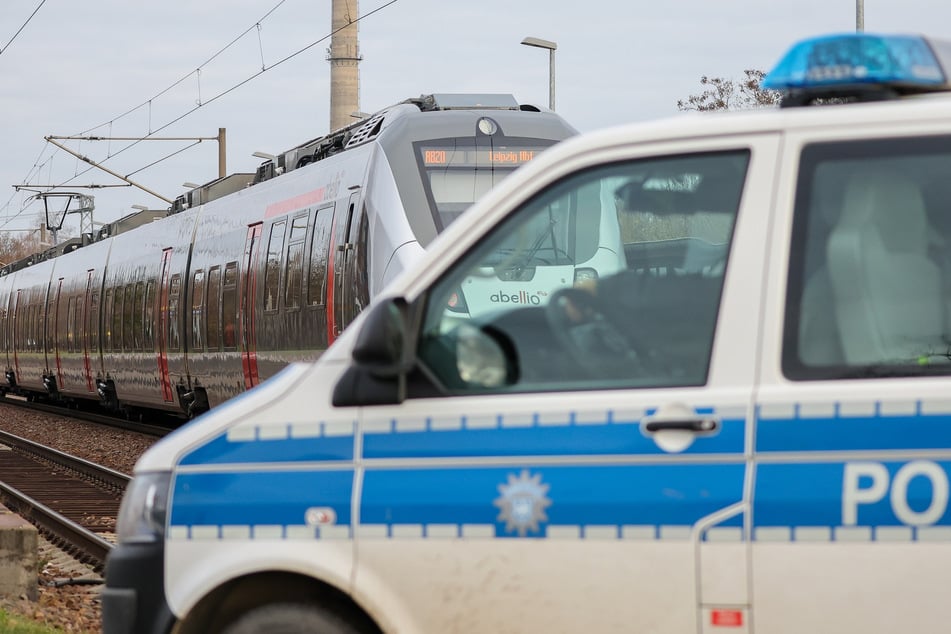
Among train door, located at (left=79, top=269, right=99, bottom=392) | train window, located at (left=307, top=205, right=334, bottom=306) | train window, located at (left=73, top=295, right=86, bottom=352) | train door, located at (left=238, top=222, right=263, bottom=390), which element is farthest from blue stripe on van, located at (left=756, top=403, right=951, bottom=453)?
train window, located at (left=73, top=295, right=86, bottom=352)

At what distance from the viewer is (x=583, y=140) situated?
400cm

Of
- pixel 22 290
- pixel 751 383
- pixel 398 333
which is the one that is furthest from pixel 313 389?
pixel 22 290

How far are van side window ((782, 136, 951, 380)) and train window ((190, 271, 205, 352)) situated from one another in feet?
53.6

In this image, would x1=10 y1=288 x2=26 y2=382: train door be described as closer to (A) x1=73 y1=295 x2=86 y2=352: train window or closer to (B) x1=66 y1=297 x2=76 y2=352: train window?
(B) x1=66 y1=297 x2=76 y2=352: train window

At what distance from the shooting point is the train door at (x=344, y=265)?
13.5 m

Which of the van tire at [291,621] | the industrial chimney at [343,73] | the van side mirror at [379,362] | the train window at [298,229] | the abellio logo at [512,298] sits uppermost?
the industrial chimney at [343,73]

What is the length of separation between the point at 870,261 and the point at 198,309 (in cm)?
1681

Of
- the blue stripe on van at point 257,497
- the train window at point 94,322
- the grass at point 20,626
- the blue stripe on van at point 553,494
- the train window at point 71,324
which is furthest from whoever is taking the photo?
the train window at point 71,324

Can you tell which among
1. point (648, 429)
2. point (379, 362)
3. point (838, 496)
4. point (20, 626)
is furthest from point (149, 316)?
point (838, 496)

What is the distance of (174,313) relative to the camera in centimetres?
2152

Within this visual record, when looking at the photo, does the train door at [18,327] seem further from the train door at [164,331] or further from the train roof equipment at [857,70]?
the train roof equipment at [857,70]

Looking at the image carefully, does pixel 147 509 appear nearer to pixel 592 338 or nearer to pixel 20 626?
pixel 592 338

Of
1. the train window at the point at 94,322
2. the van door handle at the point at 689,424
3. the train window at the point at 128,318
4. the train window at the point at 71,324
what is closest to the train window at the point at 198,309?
the train window at the point at 128,318

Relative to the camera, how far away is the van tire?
397cm
